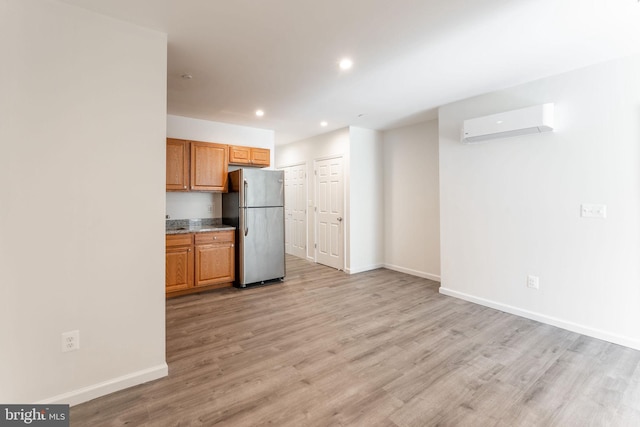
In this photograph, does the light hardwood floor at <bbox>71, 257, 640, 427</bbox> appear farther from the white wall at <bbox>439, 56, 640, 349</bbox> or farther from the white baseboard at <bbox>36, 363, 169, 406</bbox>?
the white wall at <bbox>439, 56, 640, 349</bbox>

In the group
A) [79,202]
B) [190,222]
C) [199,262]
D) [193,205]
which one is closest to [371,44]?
[79,202]

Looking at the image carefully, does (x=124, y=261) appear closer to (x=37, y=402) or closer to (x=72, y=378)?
(x=72, y=378)

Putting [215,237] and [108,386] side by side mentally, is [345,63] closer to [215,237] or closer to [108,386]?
[215,237]

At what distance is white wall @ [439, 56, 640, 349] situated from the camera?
2.56 metres

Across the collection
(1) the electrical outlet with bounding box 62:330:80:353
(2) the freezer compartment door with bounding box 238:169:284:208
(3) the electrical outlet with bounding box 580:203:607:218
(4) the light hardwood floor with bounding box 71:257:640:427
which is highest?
(2) the freezer compartment door with bounding box 238:169:284:208

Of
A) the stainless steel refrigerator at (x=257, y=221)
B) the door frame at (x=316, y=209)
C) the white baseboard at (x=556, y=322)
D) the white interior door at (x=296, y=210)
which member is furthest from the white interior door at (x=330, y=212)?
the white baseboard at (x=556, y=322)

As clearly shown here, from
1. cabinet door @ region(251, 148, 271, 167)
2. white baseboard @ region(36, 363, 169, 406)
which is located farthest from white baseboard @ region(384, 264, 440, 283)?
white baseboard @ region(36, 363, 169, 406)

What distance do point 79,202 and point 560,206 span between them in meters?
4.16

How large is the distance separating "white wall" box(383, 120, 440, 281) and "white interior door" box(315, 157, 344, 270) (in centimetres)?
92

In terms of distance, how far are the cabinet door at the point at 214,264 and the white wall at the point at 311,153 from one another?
204cm


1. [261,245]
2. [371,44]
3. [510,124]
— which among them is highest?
[371,44]

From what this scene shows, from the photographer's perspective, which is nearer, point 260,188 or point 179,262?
point 179,262

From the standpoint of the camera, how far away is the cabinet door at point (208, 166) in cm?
424

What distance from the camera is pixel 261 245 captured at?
4410 mm
